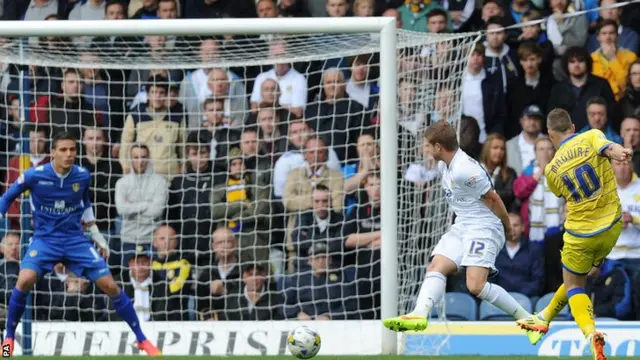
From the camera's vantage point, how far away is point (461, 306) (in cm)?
1205

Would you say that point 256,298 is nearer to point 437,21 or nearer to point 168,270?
point 168,270

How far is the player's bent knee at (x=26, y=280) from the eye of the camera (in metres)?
11.0

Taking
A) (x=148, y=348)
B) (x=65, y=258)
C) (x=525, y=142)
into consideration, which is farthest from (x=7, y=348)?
(x=525, y=142)

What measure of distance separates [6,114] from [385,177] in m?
4.53

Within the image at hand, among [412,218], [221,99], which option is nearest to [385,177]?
[412,218]

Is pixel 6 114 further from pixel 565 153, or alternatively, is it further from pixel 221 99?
pixel 565 153

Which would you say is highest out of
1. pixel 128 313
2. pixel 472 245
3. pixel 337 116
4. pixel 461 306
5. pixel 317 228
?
pixel 337 116

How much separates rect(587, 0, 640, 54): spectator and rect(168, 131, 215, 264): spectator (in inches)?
160

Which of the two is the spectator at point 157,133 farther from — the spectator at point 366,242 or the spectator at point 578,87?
the spectator at point 578,87

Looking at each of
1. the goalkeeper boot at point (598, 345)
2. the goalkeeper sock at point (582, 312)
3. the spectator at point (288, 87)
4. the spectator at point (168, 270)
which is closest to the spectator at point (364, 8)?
the spectator at point (288, 87)

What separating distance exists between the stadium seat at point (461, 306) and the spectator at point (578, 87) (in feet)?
6.62

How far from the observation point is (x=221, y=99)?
12.7 metres

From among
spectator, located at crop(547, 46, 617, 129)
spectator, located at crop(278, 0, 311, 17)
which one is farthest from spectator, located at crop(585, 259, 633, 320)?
spectator, located at crop(278, 0, 311, 17)

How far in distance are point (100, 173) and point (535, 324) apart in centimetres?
531
